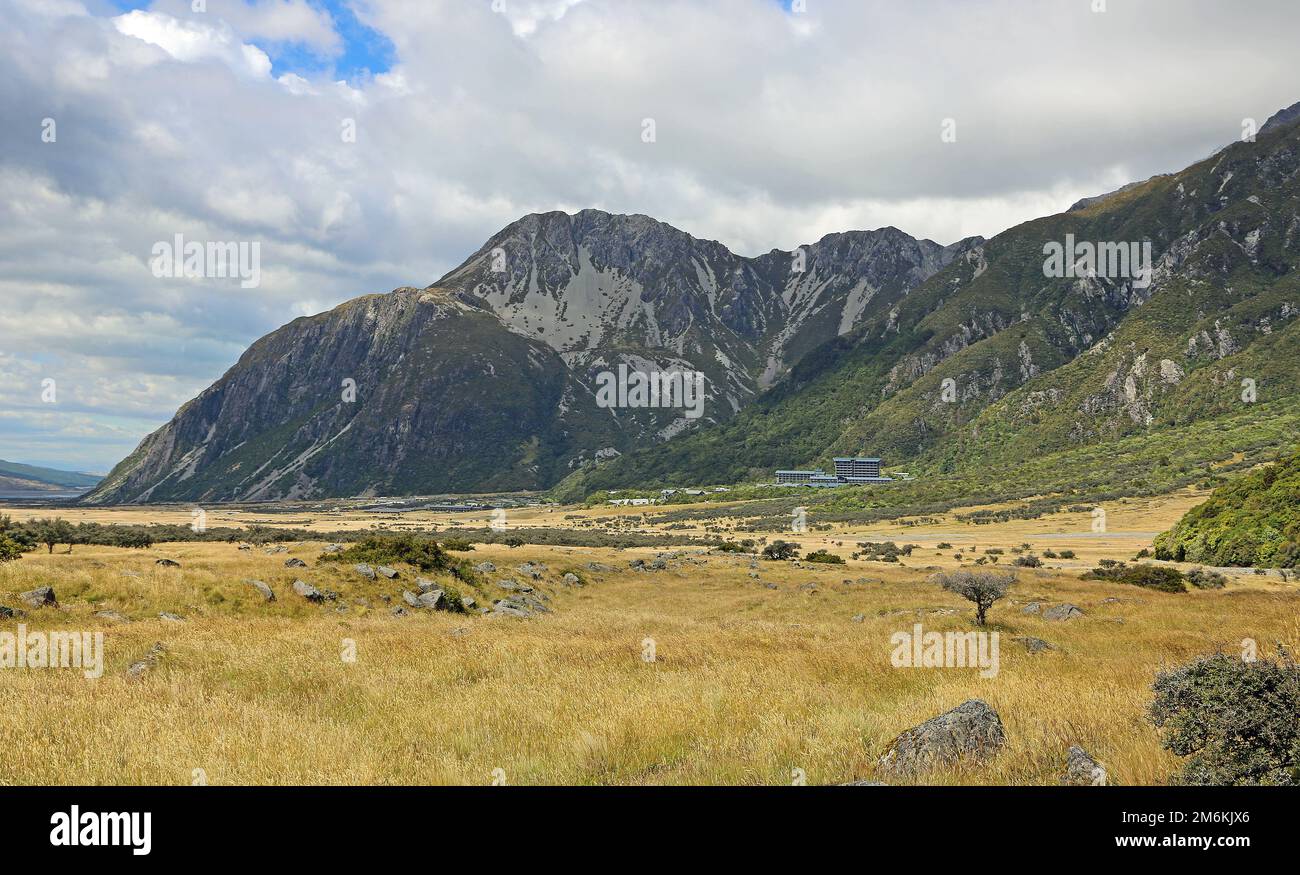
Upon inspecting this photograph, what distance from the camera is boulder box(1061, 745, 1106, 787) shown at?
20.6ft

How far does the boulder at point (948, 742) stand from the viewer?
6.88m

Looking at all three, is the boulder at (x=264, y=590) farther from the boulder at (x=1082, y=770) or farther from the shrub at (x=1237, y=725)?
the shrub at (x=1237, y=725)

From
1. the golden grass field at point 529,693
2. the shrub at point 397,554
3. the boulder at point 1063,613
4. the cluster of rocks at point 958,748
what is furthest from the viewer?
the shrub at point 397,554

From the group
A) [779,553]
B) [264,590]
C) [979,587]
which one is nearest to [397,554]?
[264,590]

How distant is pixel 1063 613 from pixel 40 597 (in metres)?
33.8

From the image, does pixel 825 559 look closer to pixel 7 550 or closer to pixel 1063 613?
pixel 1063 613

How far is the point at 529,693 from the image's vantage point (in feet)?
34.8

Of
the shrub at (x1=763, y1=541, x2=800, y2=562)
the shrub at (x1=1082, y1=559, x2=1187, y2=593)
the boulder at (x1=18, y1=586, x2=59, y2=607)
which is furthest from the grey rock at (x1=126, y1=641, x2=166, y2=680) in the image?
the shrub at (x1=763, y1=541, x2=800, y2=562)

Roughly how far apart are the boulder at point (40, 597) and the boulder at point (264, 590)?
5.62 metres

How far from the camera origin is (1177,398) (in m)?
152

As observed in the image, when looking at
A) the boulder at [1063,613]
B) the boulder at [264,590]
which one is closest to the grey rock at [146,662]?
the boulder at [264,590]

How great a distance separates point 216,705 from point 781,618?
24107 millimetres

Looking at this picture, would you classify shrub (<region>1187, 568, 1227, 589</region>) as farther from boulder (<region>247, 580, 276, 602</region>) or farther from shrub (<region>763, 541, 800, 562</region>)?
boulder (<region>247, 580, 276, 602</region>)
